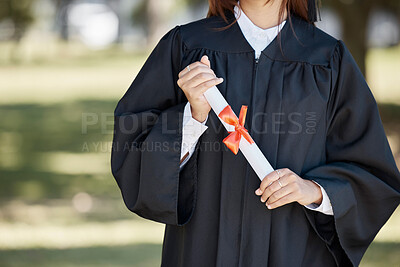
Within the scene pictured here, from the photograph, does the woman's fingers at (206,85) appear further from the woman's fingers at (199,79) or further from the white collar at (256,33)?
the white collar at (256,33)

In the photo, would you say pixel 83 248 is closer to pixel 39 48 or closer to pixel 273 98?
pixel 273 98

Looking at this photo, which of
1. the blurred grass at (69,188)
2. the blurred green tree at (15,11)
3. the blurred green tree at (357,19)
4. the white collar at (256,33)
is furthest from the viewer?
the blurred green tree at (357,19)

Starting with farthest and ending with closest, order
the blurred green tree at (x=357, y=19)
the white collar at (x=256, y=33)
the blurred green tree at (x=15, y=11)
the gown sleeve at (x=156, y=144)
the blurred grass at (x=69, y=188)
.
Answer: the blurred green tree at (x=357, y=19)
the blurred green tree at (x=15, y=11)
the blurred grass at (x=69, y=188)
the white collar at (x=256, y=33)
the gown sleeve at (x=156, y=144)

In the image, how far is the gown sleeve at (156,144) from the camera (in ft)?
7.13

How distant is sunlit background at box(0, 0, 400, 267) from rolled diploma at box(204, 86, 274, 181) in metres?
3.12

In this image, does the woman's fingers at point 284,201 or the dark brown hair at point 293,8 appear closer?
the woman's fingers at point 284,201

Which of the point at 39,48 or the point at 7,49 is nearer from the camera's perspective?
the point at 7,49

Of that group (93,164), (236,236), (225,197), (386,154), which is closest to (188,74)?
(225,197)

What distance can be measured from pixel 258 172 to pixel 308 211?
302mm

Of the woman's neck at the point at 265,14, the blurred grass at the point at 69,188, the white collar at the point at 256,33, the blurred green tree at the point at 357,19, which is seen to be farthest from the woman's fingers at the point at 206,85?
the blurred green tree at the point at 357,19

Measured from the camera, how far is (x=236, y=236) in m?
2.19

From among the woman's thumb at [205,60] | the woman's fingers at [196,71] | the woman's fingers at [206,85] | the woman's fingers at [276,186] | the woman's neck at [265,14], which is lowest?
the woman's fingers at [276,186]

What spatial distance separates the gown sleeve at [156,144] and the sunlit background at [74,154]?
2.83 m

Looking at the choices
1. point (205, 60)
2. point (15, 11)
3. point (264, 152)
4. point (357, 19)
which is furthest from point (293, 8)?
point (15, 11)
